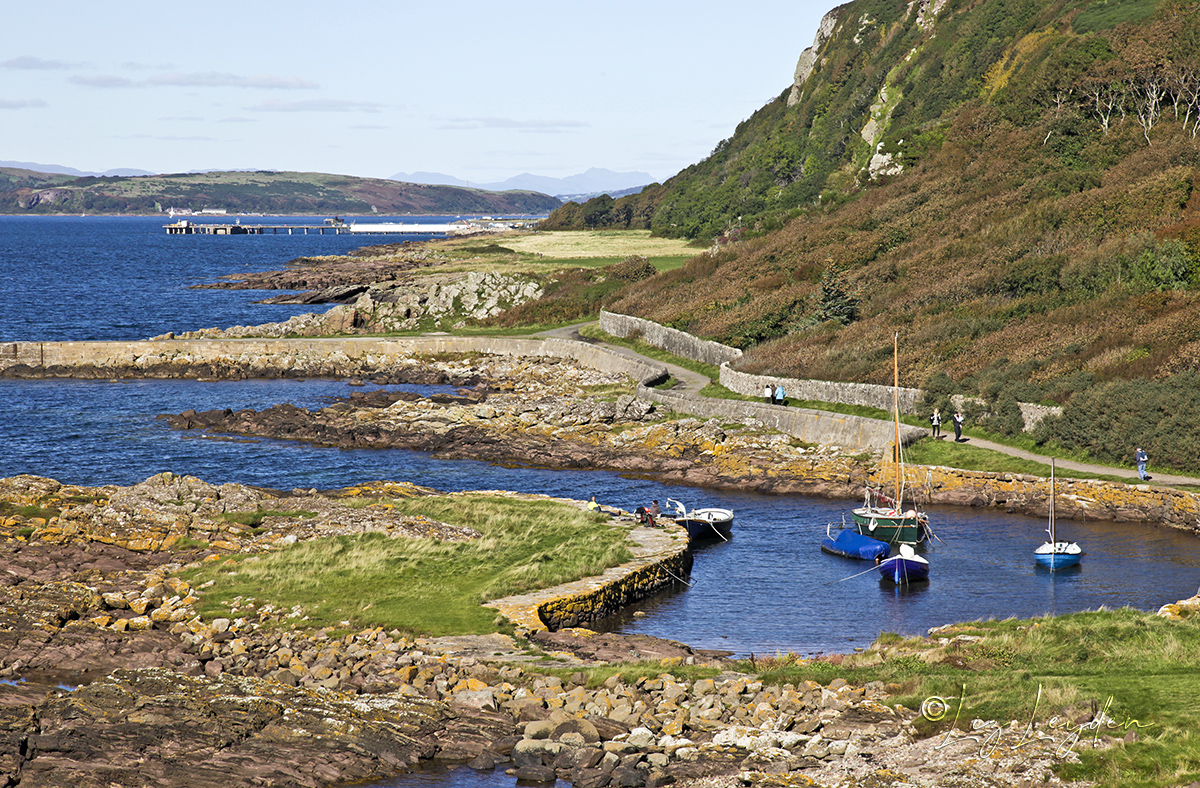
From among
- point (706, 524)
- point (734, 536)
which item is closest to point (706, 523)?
point (706, 524)

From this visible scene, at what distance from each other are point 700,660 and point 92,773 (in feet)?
43.2

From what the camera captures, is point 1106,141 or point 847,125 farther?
point 847,125

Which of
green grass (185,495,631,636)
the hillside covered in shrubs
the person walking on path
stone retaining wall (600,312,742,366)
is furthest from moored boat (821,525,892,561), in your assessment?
stone retaining wall (600,312,742,366)

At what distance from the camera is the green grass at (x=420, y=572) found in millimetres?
28141

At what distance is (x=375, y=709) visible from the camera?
72.2 ft

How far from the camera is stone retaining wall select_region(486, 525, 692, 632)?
1133 inches

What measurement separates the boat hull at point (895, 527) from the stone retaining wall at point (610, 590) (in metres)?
6.95

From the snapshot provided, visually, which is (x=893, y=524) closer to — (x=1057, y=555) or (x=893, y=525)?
(x=893, y=525)

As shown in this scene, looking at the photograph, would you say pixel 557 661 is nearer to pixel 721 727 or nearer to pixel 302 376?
pixel 721 727

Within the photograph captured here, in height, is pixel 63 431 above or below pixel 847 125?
below

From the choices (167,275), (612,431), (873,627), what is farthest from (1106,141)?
(167,275)

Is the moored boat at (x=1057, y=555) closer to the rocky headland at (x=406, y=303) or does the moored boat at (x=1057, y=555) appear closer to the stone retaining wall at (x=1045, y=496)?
the stone retaining wall at (x=1045, y=496)

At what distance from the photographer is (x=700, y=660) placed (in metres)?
25.4

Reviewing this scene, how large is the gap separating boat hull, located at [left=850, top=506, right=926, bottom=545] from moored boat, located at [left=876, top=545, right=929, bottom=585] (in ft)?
9.85
